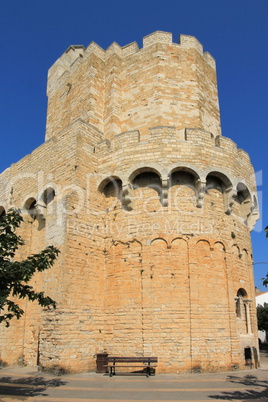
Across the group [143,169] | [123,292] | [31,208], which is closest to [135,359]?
[123,292]

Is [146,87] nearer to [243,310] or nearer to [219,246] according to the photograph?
[219,246]

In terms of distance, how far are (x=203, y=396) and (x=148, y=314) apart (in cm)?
335

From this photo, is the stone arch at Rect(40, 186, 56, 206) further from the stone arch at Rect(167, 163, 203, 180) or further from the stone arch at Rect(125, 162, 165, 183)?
the stone arch at Rect(167, 163, 203, 180)

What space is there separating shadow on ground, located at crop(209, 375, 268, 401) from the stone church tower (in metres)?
1.10

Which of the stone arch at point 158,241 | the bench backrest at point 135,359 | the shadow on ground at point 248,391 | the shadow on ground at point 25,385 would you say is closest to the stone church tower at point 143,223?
the stone arch at point 158,241

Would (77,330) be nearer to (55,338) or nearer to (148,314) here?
(55,338)

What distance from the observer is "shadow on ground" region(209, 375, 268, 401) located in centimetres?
Answer: 731

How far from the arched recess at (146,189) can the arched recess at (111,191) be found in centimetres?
58

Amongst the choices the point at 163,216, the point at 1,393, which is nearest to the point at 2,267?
the point at 1,393

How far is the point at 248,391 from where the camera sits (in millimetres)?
7875

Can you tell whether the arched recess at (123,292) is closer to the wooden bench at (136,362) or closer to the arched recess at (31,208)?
the wooden bench at (136,362)

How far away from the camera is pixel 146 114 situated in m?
13.6

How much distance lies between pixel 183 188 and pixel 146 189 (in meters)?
1.29

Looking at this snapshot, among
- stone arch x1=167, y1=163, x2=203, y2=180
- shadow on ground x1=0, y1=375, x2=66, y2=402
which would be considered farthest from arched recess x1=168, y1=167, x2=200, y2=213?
shadow on ground x1=0, y1=375, x2=66, y2=402
